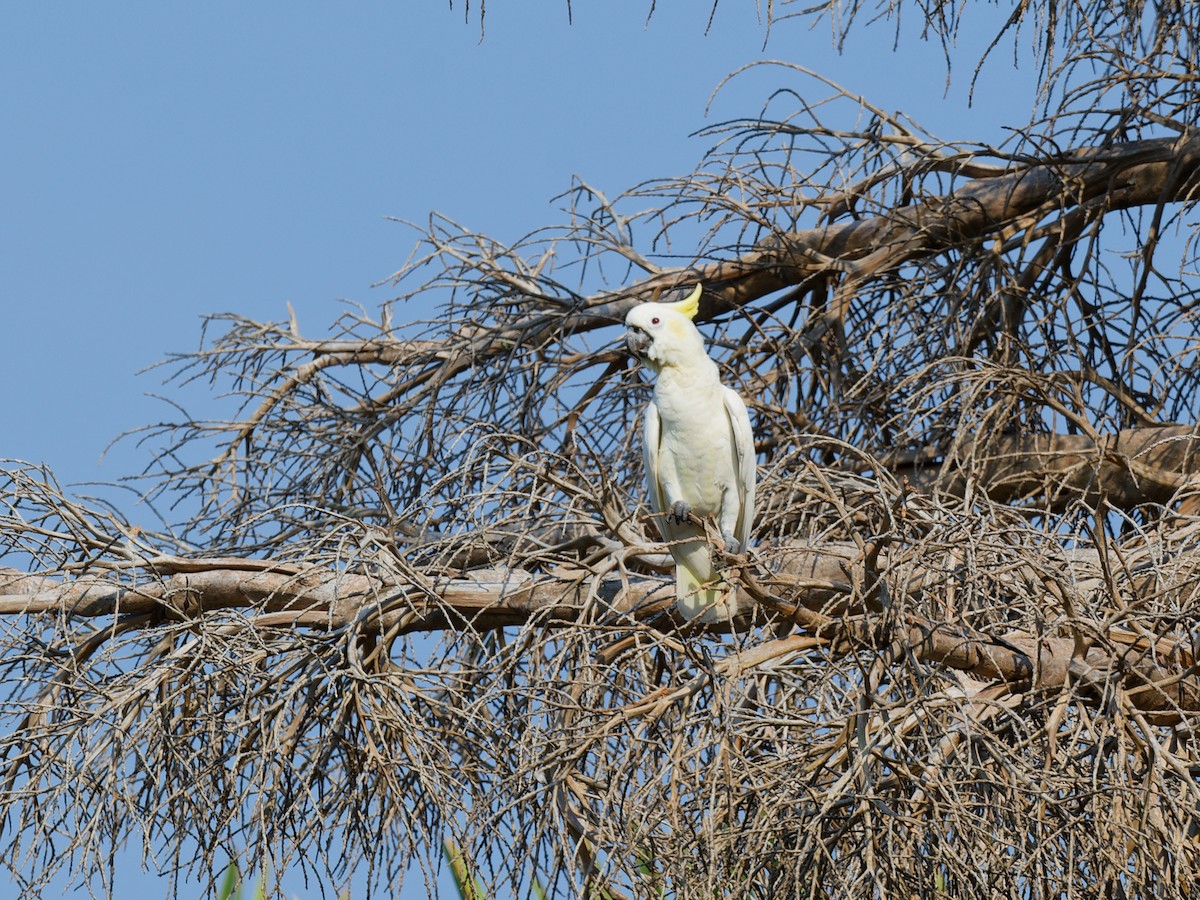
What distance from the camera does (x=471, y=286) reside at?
7.52 meters

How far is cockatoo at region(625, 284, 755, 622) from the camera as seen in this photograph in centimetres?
571

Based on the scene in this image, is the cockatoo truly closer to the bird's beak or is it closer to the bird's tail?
the bird's beak

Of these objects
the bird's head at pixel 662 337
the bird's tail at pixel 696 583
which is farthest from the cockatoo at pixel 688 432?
the bird's tail at pixel 696 583

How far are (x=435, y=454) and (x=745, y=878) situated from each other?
Result: 10.4 feet

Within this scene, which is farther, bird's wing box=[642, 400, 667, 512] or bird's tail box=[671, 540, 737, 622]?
bird's wing box=[642, 400, 667, 512]

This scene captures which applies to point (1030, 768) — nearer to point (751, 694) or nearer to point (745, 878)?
point (745, 878)

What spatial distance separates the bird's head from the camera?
5.70 m

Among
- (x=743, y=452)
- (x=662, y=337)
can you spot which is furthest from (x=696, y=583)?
(x=662, y=337)

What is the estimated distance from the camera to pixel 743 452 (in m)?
5.73

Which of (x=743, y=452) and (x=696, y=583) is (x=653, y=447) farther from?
(x=696, y=583)

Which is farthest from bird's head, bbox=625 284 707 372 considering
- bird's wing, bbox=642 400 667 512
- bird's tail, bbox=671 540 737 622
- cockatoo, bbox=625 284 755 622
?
bird's tail, bbox=671 540 737 622

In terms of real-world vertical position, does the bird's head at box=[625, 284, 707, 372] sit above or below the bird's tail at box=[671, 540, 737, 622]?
above

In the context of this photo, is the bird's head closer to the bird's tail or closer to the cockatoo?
the cockatoo

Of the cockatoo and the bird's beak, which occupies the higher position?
the bird's beak
